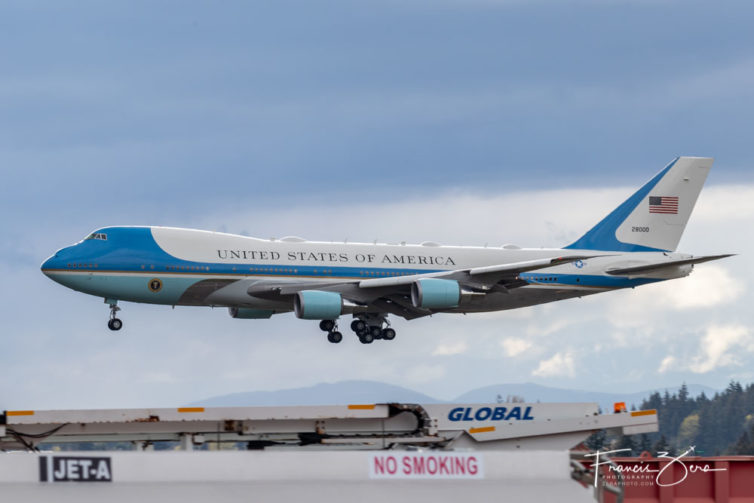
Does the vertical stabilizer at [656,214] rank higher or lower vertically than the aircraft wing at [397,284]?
higher

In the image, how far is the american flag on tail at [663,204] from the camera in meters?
65.6

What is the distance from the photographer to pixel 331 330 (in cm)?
6072

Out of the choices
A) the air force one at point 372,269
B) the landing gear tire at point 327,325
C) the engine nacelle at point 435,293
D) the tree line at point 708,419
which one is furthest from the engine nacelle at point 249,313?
the tree line at point 708,419

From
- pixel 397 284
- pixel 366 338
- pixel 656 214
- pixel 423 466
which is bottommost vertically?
pixel 423 466

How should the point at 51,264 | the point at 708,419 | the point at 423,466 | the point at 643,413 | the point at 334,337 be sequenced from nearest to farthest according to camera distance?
the point at 423,466 < the point at 643,413 < the point at 51,264 < the point at 334,337 < the point at 708,419

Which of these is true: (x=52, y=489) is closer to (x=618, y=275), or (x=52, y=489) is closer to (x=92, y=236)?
(x=92, y=236)

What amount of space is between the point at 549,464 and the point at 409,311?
43.8 metres

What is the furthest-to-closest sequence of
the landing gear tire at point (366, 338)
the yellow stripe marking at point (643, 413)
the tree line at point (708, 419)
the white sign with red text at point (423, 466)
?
the tree line at point (708, 419)
the landing gear tire at point (366, 338)
the yellow stripe marking at point (643, 413)
the white sign with red text at point (423, 466)

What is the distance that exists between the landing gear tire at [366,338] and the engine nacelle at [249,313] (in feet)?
15.3

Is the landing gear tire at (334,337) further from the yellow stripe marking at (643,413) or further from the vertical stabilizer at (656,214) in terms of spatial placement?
the yellow stripe marking at (643,413)

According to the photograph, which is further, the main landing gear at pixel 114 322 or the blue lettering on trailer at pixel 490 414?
the main landing gear at pixel 114 322

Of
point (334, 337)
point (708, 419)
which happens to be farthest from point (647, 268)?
point (708, 419)

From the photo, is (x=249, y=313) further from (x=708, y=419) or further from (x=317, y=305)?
(x=708, y=419)

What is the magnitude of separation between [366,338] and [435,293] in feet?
23.4
